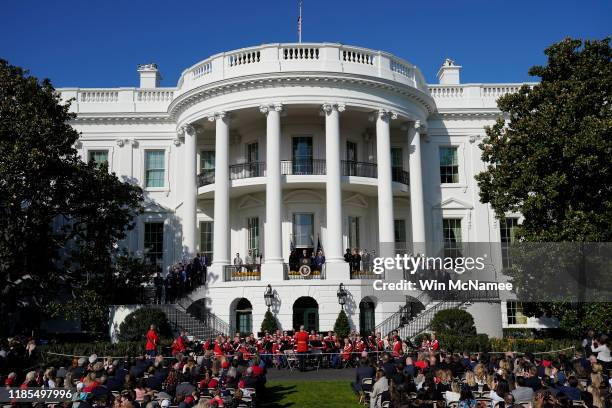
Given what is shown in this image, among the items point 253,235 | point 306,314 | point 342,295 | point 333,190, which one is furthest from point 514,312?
point 253,235

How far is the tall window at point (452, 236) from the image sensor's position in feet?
107

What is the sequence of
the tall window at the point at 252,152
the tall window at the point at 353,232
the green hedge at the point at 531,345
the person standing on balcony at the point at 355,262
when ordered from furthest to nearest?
the tall window at the point at 252,152, the tall window at the point at 353,232, the person standing on balcony at the point at 355,262, the green hedge at the point at 531,345

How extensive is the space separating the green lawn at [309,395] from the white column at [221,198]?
1006 centimetres

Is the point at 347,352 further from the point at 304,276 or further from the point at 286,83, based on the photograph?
the point at 286,83

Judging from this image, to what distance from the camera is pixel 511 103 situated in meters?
25.0

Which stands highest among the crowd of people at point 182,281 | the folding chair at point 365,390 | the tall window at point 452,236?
the tall window at point 452,236

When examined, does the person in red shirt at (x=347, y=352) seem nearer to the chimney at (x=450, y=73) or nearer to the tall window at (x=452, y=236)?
the tall window at (x=452, y=236)

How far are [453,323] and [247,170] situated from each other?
42.4 feet

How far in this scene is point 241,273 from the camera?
2684 cm

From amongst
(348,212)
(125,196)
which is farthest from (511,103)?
(125,196)

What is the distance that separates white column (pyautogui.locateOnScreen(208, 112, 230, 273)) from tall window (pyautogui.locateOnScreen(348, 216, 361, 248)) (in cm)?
641

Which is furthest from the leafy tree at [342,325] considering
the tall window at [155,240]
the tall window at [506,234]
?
the tall window at [506,234]

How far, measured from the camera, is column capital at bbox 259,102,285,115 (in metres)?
27.8

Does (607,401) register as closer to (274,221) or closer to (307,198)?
(274,221)
